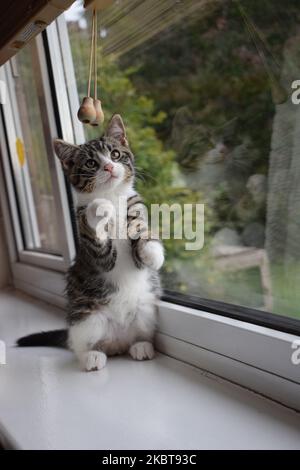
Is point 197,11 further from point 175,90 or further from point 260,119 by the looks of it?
point 175,90

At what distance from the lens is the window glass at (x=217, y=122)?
0.79m

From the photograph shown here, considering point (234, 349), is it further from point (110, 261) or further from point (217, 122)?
point (217, 122)

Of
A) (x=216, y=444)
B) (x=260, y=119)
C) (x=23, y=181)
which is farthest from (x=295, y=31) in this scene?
(x=23, y=181)

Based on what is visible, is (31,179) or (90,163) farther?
(31,179)

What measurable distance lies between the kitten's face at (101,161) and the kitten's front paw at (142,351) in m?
0.35

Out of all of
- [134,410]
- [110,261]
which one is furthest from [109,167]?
[134,410]

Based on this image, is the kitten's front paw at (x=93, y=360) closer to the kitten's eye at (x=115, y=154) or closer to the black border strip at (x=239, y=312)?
the black border strip at (x=239, y=312)

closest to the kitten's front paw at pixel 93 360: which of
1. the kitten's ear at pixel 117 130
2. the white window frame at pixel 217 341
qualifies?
the white window frame at pixel 217 341

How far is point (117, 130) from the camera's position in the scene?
0.95 metres

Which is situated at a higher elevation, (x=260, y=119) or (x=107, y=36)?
(x=107, y=36)

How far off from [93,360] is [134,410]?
200 mm

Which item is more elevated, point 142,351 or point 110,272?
point 110,272

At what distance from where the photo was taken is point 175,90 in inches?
56.6

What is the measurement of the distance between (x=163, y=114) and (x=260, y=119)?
527 mm
